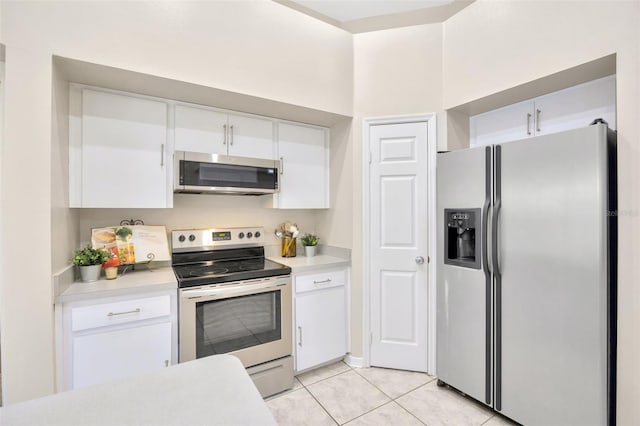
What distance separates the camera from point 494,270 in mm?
1891

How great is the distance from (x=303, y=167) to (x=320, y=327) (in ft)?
4.44

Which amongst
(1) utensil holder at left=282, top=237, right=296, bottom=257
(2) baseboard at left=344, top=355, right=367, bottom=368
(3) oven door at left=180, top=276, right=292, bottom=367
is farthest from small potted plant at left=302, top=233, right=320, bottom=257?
(2) baseboard at left=344, top=355, right=367, bottom=368

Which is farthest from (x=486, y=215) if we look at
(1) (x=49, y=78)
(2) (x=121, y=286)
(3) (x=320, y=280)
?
(1) (x=49, y=78)

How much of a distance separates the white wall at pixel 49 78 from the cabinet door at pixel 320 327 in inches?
57.8

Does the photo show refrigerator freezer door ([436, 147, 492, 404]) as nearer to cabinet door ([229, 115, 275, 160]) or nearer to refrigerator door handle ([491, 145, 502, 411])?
refrigerator door handle ([491, 145, 502, 411])

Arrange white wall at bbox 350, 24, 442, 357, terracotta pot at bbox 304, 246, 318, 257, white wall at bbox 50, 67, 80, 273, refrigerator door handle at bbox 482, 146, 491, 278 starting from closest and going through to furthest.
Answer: white wall at bbox 50, 67, 80, 273 → refrigerator door handle at bbox 482, 146, 491, 278 → white wall at bbox 350, 24, 442, 357 → terracotta pot at bbox 304, 246, 318, 257

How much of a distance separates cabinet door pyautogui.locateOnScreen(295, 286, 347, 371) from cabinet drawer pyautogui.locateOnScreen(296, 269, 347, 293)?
0.04m

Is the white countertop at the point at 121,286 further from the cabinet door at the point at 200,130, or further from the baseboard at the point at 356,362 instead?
the baseboard at the point at 356,362

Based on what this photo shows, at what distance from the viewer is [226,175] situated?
7.25 feet

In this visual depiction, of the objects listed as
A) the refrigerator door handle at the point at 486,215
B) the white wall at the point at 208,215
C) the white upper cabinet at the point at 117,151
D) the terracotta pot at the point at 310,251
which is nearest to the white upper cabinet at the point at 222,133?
the white upper cabinet at the point at 117,151

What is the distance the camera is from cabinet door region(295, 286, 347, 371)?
2342 millimetres

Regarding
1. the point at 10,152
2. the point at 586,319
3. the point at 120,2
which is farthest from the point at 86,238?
the point at 586,319

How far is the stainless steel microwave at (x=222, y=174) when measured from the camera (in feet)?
6.78

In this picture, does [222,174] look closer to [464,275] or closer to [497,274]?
[464,275]
